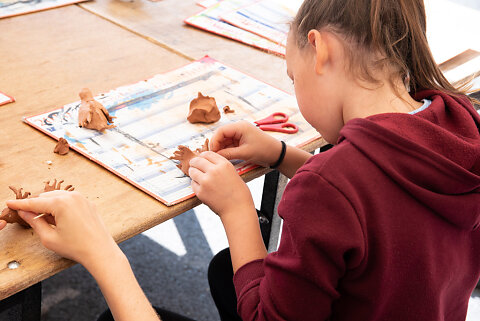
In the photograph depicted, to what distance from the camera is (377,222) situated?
65cm

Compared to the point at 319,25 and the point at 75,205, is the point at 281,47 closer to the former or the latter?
the point at 319,25

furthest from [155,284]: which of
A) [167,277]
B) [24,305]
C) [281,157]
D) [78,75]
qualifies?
[24,305]

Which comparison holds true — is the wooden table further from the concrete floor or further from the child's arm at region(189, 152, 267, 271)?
the concrete floor

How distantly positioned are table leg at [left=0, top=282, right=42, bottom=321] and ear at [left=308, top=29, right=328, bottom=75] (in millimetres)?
462

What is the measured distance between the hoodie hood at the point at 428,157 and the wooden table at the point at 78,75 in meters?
0.30

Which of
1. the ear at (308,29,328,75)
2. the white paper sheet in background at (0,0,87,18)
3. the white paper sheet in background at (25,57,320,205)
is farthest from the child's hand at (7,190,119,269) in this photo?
the white paper sheet in background at (0,0,87,18)

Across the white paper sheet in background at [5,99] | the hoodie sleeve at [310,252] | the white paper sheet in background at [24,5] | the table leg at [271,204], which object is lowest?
the table leg at [271,204]

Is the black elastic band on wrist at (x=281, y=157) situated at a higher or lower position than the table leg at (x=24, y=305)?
higher

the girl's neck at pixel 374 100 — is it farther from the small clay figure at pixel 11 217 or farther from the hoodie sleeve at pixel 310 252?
the small clay figure at pixel 11 217

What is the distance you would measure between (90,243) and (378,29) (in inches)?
17.6

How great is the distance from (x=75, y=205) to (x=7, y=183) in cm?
16

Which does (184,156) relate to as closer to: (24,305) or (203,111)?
(203,111)

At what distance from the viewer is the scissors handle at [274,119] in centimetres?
104

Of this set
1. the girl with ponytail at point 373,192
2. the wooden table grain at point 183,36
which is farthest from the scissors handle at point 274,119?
the girl with ponytail at point 373,192
